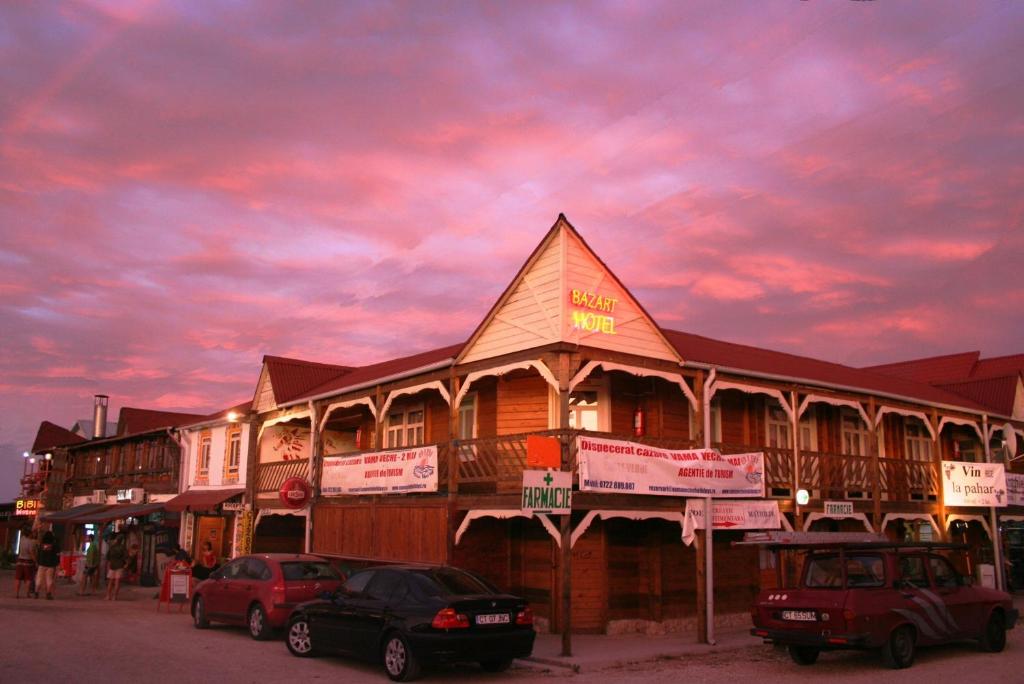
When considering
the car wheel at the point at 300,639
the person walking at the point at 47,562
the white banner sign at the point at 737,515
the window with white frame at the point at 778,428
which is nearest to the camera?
the car wheel at the point at 300,639

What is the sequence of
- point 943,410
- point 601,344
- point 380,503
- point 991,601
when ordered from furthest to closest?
point 943,410
point 380,503
point 601,344
point 991,601

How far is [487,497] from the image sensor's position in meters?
17.1

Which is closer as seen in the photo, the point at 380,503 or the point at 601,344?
the point at 601,344

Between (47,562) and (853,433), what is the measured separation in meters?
21.8

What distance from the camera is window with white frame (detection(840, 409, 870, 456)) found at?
78.8ft

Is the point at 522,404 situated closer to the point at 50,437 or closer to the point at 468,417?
the point at 468,417

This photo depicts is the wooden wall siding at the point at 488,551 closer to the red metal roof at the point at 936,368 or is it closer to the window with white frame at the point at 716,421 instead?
the window with white frame at the point at 716,421

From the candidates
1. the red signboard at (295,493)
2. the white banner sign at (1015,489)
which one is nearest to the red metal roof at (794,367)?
the white banner sign at (1015,489)

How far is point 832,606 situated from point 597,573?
21.5 feet

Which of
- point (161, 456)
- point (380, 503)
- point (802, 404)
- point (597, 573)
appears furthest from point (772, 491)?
point (161, 456)

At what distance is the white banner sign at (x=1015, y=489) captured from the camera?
23406 millimetres

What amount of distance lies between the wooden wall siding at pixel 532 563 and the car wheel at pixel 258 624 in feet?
18.0

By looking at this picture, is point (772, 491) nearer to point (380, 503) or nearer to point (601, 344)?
point (601, 344)

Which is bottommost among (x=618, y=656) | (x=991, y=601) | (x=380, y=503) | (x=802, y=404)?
(x=618, y=656)
